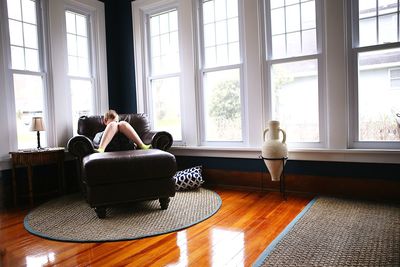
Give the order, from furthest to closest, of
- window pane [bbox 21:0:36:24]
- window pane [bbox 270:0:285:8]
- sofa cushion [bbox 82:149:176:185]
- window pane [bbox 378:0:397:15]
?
1. window pane [bbox 21:0:36:24]
2. window pane [bbox 270:0:285:8]
3. window pane [bbox 378:0:397:15]
4. sofa cushion [bbox 82:149:176:185]

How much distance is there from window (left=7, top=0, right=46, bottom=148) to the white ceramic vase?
9.16 feet

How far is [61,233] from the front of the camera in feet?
7.66

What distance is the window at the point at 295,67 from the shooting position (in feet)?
10.7

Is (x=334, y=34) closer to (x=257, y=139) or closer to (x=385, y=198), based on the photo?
(x=257, y=139)

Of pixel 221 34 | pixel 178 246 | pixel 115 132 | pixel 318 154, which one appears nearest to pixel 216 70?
pixel 221 34

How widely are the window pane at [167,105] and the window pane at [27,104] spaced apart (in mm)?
1542

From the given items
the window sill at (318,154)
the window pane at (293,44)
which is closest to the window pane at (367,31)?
the window pane at (293,44)

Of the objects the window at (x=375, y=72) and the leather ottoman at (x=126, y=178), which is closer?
the leather ottoman at (x=126, y=178)

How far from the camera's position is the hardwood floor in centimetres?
184

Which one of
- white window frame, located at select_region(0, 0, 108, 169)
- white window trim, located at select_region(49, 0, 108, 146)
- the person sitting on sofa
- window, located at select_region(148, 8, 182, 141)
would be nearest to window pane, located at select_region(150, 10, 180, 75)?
window, located at select_region(148, 8, 182, 141)

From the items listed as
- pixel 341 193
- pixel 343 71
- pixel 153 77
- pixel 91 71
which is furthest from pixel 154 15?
pixel 341 193

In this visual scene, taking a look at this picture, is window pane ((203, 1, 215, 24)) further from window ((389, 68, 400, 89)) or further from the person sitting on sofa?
window ((389, 68, 400, 89))

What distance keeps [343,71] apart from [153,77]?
2.62m

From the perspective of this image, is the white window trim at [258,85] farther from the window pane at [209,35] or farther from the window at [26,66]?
the window at [26,66]
